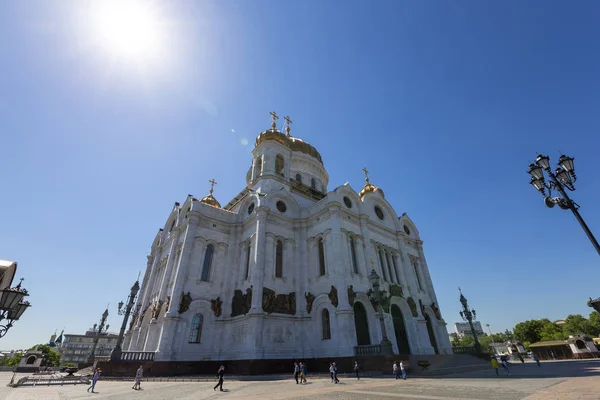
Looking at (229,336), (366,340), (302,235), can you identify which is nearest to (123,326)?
(229,336)

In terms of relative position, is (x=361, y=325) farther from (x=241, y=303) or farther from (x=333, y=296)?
(x=241, y=303)

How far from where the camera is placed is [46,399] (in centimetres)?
925

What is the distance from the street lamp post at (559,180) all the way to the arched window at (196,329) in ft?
68.0

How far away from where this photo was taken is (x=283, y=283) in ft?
71.2

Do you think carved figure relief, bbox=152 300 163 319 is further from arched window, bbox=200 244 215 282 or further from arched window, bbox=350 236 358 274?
arched window, bbox=350 236 358 274

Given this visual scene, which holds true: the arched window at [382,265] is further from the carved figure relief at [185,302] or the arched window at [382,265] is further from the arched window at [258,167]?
the carved figure relief at [185,302]

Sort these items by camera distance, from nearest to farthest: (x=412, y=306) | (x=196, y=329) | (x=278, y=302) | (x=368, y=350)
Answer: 1. (x=368, y=350)
2. (x=196, y=329)
3. (x=278, y=302)
4. (x=412, y=306)

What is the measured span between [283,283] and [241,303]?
11.0 feet

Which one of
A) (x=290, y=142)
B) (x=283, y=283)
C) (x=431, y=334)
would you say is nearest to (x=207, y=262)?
(x=283, y=283)

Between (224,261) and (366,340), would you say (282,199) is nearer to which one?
(224,261)

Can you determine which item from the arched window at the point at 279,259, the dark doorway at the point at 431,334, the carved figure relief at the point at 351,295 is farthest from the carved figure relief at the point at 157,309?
the dark doorway at the point at 431,334

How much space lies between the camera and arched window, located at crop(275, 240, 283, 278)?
73.4 feet

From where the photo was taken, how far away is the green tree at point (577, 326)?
52062 millimetres

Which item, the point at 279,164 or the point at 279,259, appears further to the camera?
the point at 279,164
